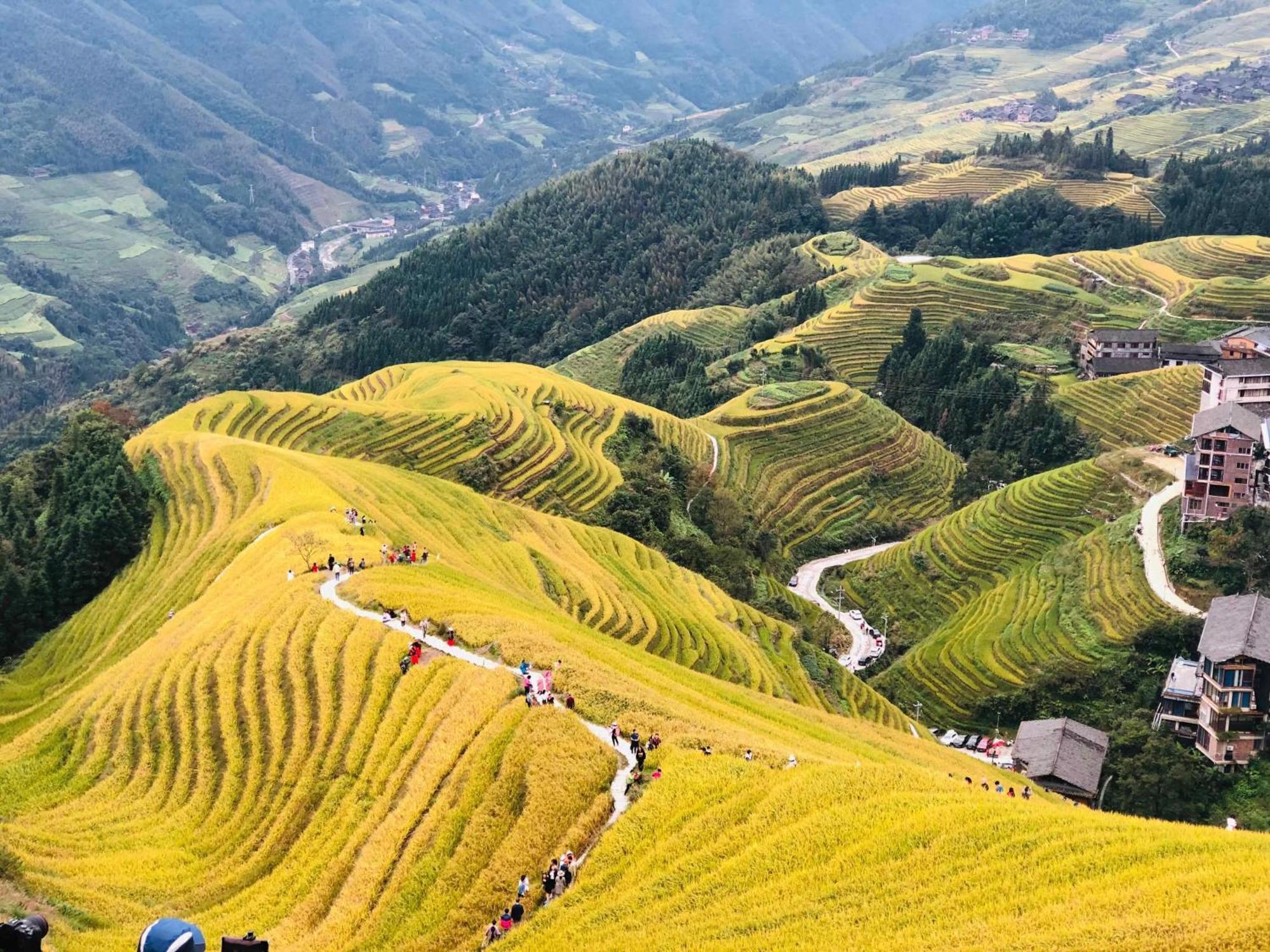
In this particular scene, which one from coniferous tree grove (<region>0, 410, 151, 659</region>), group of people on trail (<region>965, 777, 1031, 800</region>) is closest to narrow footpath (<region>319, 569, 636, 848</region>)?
group of people on trail (<region>965, 777, 1031, 800</region>)

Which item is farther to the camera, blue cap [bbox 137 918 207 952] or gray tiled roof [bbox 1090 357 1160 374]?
gray tiled roof [bbox 1090 357 1160 374]

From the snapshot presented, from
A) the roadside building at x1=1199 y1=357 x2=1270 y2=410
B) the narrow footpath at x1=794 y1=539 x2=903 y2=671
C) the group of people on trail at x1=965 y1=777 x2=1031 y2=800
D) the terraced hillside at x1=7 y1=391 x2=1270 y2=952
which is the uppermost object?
the terraced hillside at x1=7 y1=391 x2=1270 y2=952

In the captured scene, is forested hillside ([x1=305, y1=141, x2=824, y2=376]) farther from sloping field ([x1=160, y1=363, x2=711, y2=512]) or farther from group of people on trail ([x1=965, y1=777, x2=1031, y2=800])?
group of people on trail ([x1=965, y1=777, x2=1031, y2=800])

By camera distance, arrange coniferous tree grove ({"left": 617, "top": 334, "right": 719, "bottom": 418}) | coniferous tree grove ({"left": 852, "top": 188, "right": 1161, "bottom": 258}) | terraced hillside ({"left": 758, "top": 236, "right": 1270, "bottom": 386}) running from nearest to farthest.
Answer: coniferous tree grove ({"left": 617, "top": 334, "right": 719, "bottom": 418}) < terraced hillside ({"left": 758, "top": 236, "right": 1270, "bottom": 386}) < coniferous tree grove ({"left": 852, "top": 188, "right": 1161, "bottom": 258})

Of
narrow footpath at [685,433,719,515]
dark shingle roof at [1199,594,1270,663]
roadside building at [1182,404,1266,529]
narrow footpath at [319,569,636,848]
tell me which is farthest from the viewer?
narrow footpath at [685,433,719,515]

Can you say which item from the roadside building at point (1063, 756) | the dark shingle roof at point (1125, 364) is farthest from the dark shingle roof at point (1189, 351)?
the roadside building at point (1063, 756)

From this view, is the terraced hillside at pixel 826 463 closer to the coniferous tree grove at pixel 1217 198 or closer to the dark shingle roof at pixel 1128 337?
the dark shingle roof at pixel 1128 337

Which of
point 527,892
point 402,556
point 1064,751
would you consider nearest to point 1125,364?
point 1064,751

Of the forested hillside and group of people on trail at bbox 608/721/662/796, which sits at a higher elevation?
group of people on trail at bbox 608/721/662/796
